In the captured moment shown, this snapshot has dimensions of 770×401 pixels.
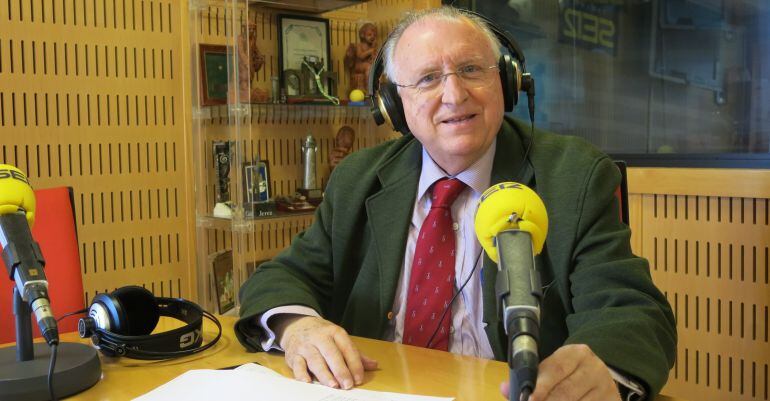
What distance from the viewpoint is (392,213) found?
5.22ft

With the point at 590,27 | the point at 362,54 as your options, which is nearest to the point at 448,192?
the point at 362,54

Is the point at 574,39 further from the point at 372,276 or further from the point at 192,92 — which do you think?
the point at 372,276

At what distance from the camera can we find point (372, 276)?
5.13 ft

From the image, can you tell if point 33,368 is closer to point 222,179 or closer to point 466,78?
point 466,78

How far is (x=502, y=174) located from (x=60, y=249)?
3.34 feet

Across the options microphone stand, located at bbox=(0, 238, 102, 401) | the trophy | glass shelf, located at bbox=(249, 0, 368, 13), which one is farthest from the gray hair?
glass shelf, located at bbox=(249, 0, 368, 13)

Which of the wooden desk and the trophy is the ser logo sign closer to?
the trophy

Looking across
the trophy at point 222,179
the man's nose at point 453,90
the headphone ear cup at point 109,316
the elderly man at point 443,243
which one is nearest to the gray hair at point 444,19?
the elderly man at point 443,243

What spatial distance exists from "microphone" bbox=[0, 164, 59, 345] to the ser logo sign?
2435 mm

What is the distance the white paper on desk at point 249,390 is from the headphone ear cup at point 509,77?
78 centimetres

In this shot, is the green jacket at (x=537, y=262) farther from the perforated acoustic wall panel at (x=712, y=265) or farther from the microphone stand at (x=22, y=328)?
the perforated acoustic wall panel at (x=712, y=265)

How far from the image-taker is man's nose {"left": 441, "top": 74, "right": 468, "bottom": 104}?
1.50 m

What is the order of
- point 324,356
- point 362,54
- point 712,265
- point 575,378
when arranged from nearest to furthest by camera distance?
point 575,378 < point 324,356 < point 712,265 < point 362,54

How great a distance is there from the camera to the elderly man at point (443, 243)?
4.09ft
